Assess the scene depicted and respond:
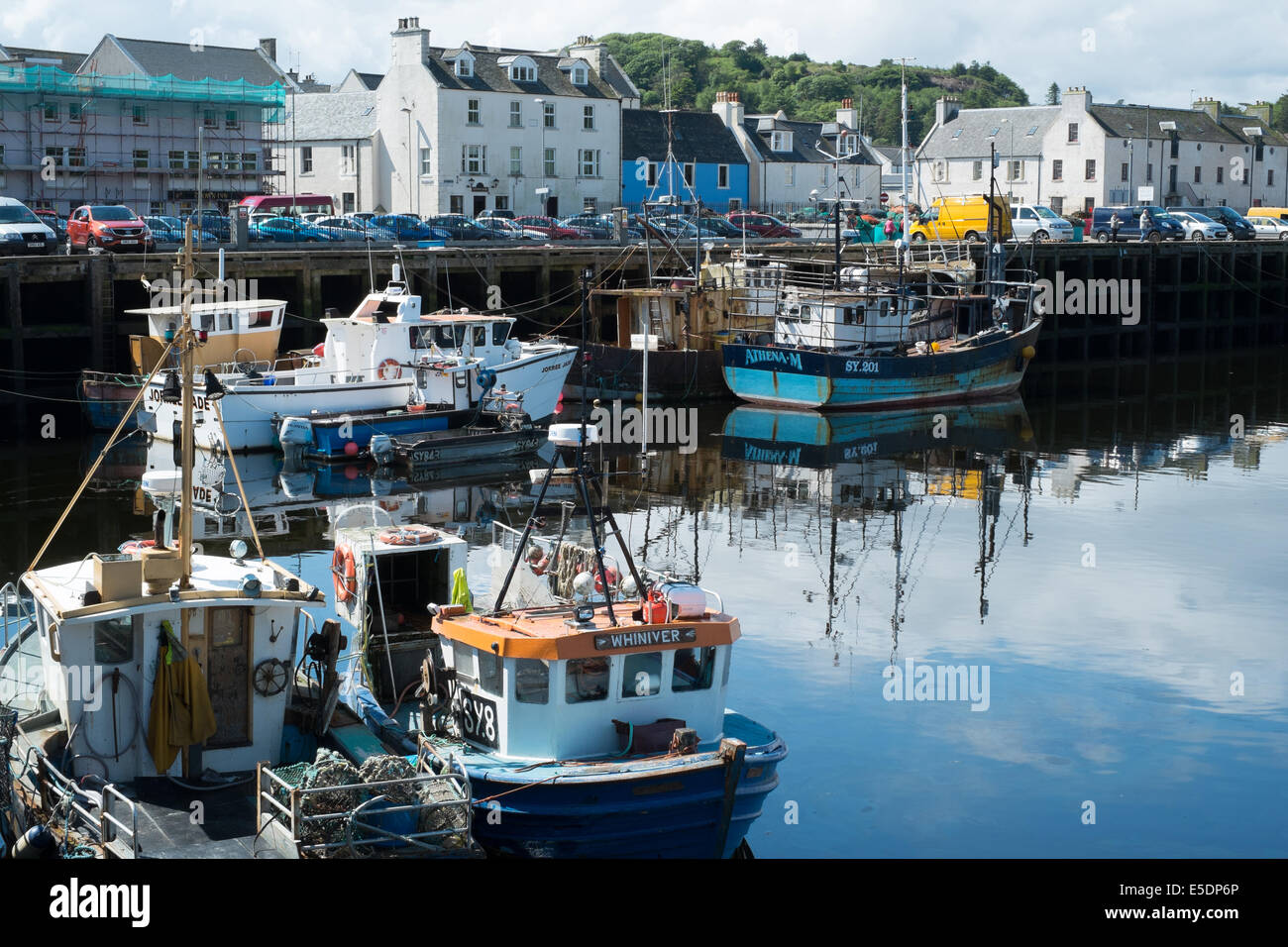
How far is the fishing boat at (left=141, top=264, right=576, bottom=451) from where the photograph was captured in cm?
2938

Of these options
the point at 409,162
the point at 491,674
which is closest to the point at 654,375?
the point at 491,674

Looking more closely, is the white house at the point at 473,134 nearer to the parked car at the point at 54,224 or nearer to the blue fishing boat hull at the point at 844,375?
the parked car at the point at 54,224

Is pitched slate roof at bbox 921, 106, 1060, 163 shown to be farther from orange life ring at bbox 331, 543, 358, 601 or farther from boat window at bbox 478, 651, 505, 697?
boat window at bbox 478, 651, 505, 697

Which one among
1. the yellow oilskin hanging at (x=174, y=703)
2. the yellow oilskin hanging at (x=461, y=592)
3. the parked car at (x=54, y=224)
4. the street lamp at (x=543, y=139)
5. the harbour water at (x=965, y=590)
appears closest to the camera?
the yellow oilskin hanging at (x=174, y=703)

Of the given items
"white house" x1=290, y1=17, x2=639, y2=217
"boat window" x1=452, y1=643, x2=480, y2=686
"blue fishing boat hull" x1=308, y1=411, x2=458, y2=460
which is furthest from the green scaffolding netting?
"boat window" x1=452, y1=643, x2=480, y2=686

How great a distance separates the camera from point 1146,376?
144 feet

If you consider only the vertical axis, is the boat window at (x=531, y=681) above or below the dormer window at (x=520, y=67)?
below

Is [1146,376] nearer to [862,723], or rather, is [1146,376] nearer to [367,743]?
[862,723]

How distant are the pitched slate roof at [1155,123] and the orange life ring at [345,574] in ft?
213

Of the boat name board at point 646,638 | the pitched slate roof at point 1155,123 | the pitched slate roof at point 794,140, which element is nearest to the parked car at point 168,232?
the boat name board at point 646,638

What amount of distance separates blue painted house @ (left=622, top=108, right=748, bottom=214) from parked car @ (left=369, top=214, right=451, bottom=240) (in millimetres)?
19744

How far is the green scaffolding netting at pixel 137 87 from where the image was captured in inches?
2143
